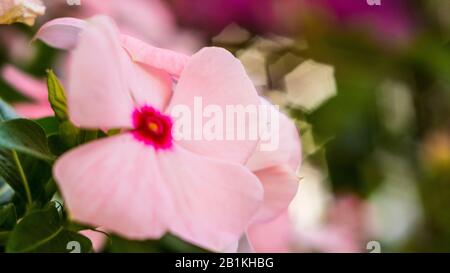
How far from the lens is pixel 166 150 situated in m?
0.49

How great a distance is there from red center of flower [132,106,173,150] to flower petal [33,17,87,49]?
68 mm

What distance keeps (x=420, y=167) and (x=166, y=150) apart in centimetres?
32

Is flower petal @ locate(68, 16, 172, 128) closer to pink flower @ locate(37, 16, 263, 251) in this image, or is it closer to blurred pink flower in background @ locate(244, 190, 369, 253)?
pink flower @ locate(37, 16, 263, 251)

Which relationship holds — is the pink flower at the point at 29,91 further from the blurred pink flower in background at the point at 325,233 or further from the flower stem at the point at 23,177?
the blurred pink flower in background at the point at 325,233

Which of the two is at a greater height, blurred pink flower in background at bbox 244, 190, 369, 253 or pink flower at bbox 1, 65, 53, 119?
pink flower at bbox 1, 65, 53, 119

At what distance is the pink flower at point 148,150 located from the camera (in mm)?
445

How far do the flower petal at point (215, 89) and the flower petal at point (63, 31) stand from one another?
0.25ft

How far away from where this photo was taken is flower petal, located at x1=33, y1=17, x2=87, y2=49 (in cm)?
49

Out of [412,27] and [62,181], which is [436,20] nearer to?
[412,27]

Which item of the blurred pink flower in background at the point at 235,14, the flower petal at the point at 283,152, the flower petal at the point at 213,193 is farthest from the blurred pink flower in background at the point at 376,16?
the flower petal at the point at 213,193

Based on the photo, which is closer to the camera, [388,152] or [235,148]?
[235,148]

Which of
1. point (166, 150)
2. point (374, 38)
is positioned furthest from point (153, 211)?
point (374, 38)

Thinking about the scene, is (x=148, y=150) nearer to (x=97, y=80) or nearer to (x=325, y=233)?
(x=97, y=80)

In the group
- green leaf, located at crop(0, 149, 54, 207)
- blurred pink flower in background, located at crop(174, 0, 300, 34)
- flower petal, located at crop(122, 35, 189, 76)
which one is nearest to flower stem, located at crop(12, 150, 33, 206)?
green leaf, located at crop(0, 149, 54, 207)
